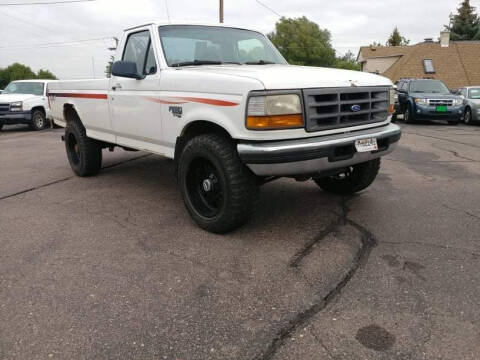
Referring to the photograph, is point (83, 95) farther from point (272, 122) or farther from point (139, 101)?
point (272, 122)

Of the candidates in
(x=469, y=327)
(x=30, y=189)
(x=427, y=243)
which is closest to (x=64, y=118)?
(x=30, y=189)

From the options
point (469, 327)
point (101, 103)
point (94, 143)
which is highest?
point (101, 103)

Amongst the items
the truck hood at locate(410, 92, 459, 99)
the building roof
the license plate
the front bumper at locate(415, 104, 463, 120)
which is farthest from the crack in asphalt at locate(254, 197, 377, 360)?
the building roof

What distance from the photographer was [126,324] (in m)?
2.48

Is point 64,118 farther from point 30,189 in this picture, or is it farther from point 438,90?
point 438,90

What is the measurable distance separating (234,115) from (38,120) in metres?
13.4

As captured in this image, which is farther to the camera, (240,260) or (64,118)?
(64,118)

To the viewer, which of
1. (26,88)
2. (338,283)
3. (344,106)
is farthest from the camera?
(26,88)

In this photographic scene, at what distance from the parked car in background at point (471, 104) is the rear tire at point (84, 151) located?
502 inches

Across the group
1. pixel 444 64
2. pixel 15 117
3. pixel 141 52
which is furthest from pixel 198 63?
pixel 444 64

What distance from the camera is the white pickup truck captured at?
3.29m

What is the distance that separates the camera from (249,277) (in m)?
3.04

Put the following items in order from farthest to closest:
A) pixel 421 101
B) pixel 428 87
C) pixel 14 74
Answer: pixel 14 74 < pixel 428 87 < pixel 421 101

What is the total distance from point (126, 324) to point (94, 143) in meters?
4.10
